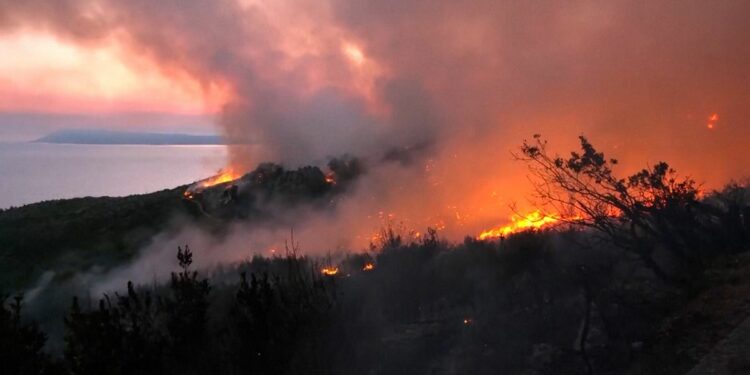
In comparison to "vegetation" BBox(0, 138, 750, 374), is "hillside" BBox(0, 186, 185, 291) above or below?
above

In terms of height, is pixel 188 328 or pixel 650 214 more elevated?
pixel 650 214

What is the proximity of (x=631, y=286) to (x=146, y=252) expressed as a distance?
16.1 m

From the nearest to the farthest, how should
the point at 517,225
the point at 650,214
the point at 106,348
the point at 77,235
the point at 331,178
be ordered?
1. the point at 106,348
2. the point at 650,214
3. the point at 517,225
4. the point at 77,235
5. the point at 331,178

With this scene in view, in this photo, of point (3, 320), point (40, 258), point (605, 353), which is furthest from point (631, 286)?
point (40, 258)

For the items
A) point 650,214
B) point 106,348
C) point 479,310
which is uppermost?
point 650,214

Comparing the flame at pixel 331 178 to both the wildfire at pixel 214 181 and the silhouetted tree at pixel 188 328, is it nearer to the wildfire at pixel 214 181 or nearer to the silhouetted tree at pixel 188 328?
the wildfire at pixel 214 181

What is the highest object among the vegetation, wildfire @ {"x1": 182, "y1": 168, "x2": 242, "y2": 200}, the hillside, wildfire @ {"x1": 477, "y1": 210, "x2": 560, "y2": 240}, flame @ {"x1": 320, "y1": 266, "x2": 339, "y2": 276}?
wildfire @ {"x1": 182, "y1": 168, "x2": 242, "y2": 200}

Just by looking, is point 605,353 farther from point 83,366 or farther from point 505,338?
point 83,366

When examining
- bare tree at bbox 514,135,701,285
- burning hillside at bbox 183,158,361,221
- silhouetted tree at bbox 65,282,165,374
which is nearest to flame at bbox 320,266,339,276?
bare tree at bbox 514,135,701,285

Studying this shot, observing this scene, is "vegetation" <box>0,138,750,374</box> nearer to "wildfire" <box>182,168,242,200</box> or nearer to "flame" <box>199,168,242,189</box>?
"wildfire" <box>182,168,242,200</box>

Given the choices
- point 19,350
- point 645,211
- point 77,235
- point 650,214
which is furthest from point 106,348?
point 77,235

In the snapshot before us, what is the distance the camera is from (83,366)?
5641mm

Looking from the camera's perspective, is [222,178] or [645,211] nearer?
[645,211]

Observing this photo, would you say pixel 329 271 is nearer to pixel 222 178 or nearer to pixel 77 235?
pixel 77 235
